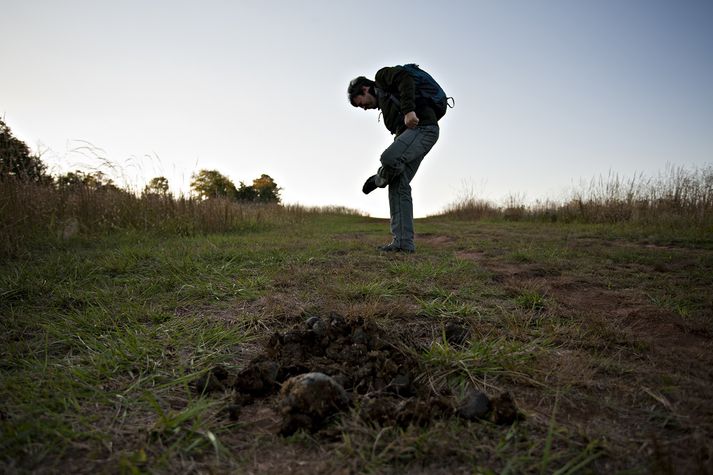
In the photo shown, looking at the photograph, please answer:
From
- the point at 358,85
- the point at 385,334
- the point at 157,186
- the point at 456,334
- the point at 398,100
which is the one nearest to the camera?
the point at 385,334

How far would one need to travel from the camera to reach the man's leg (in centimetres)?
404

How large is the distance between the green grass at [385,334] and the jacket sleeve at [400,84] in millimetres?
1713

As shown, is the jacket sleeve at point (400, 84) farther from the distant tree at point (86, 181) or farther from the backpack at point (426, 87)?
the distant tree at point (86, 181)

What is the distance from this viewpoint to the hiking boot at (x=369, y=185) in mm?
4378

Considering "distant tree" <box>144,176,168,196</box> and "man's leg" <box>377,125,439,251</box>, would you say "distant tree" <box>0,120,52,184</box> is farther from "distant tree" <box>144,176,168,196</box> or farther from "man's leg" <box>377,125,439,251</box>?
"man's leg" <box>377,125,439,251</box>

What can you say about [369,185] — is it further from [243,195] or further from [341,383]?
[243,195]

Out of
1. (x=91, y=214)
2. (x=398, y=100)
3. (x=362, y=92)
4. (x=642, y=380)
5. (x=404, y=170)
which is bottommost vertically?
(x=642, y=380)

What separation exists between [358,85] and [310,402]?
154 inches

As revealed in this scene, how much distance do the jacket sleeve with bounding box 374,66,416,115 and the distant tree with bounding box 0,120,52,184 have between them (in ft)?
15.3

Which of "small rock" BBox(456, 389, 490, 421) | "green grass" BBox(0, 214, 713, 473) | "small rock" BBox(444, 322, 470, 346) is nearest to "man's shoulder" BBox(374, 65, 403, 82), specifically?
"green grass" BBox(0, 214, 713, 473)

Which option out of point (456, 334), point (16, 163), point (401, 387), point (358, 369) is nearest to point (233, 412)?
point (358, 369)

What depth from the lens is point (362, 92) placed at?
4348 mm

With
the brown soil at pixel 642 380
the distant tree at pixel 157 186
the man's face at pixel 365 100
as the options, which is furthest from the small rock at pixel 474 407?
the distant tree at pixel 157 186

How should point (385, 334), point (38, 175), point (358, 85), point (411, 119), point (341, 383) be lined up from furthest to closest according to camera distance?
point (38, 175) < point (358, 85) < point (411, 119) < point (385, 334) < point (341, 383)
